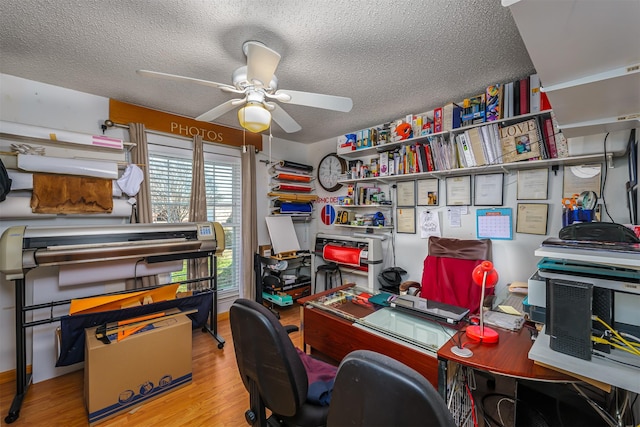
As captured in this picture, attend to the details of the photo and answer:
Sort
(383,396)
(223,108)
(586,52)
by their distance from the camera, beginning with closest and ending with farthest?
(383,396)
(586,52)
(223,108)

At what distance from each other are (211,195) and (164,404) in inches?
86.7

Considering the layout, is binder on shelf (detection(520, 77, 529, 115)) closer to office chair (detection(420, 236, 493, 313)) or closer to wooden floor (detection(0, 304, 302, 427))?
office chair (detection(420, 236, 493, 313))

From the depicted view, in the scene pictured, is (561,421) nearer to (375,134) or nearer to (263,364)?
(263,364)

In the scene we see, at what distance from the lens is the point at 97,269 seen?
92.0 inches

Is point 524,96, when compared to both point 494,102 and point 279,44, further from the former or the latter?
point 279,44

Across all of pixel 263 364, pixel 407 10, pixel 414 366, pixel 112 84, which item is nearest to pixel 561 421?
pixel 414 366

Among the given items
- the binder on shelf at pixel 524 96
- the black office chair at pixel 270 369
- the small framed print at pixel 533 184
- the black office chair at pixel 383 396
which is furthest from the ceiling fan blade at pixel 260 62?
the small framed print at pixel 533 184

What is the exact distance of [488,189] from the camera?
8.30 feet

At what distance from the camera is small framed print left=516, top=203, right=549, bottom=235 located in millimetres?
2232

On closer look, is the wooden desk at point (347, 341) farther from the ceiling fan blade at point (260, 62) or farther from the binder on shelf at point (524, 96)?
the binder on shelf at point (524, 96)

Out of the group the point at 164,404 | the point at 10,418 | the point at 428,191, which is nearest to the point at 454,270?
the point at 428,191

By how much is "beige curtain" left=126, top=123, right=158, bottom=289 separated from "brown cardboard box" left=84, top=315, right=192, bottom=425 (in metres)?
0.72

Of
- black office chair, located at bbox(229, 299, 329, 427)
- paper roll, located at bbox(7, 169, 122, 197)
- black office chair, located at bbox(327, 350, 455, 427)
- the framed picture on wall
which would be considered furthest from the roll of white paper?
the framed picture on wall

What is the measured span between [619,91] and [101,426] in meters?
3.38
